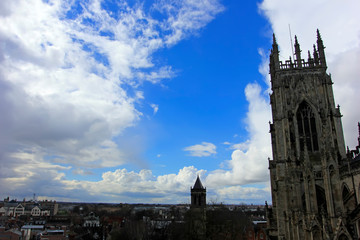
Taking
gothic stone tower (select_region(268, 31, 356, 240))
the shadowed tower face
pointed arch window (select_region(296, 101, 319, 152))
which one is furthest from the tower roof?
pointed arch window (select_region(296, 101, 319, 152))

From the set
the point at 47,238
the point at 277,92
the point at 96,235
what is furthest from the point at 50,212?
the point at 277,92

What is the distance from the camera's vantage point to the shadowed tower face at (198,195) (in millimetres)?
58438

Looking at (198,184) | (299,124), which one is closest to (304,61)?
(299,124)

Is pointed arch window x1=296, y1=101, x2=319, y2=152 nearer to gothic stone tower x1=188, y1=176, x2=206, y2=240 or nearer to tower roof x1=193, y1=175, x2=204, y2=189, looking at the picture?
gothic stone tower x1=188, y1=176, x2=206, y2=240

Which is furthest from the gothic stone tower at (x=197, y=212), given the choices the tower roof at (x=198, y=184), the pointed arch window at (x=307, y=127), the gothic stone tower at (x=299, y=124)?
the pointed arch window at (x=307, y=127)

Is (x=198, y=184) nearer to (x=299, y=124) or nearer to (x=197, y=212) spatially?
(x=197, y=212)

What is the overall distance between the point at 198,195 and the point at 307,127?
1212 inches

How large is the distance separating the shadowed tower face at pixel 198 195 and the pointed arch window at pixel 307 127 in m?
29.4

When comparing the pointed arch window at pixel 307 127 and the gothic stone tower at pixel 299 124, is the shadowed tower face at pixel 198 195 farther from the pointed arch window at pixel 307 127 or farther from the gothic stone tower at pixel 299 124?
the pointed arch window at pixel 307 127

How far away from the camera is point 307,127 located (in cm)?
3459

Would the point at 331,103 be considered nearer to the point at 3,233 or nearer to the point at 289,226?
the point at 289,226

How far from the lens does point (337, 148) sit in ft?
106

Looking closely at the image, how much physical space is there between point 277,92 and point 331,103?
6282mm

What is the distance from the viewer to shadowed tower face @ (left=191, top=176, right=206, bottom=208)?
58.4m
